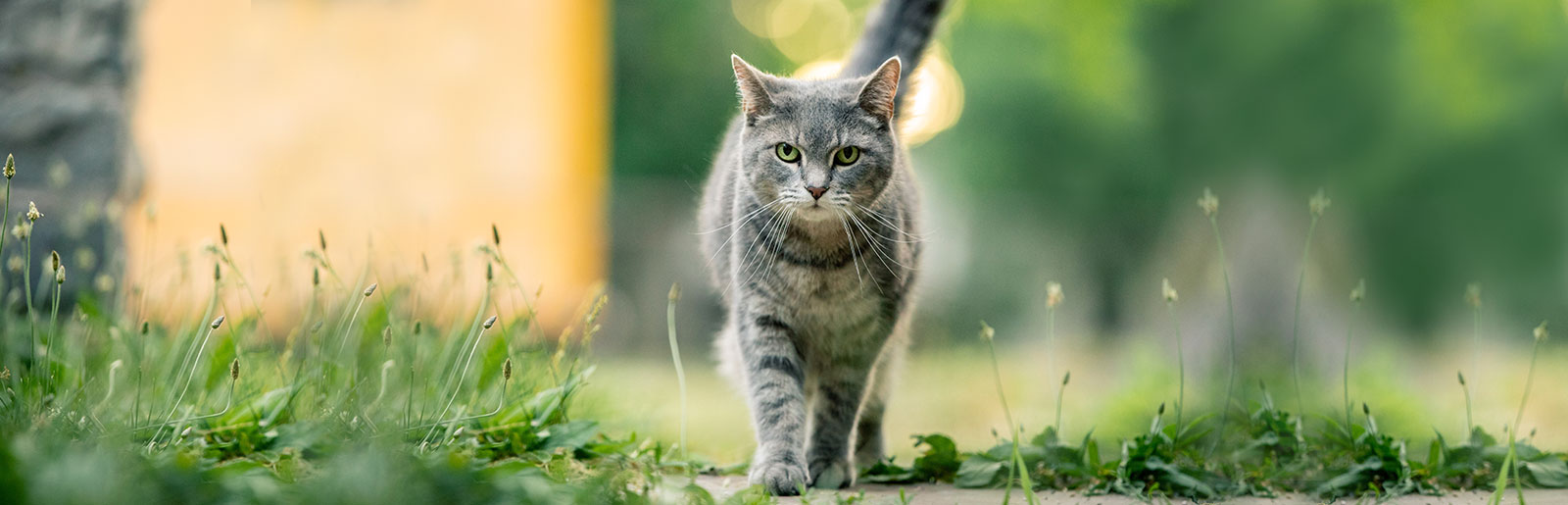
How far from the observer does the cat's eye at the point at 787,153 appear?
2791 mm

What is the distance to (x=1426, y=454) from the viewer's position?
8.13ft

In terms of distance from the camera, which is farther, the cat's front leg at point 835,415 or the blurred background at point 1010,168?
the blurred background at point 1010,168

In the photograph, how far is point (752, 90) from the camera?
9.50 feet

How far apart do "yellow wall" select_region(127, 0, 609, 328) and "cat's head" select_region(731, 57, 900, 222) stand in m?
3.79

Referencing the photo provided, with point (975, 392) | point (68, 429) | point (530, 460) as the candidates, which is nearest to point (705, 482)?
point (530, 460)

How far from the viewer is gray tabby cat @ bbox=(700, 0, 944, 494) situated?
2752mm

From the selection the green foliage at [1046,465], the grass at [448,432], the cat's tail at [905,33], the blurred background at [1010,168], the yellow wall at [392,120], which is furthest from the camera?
the yellow wall at [392,120]

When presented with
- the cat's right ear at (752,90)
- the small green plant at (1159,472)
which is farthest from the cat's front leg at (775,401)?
the small green plant at (1159,472)

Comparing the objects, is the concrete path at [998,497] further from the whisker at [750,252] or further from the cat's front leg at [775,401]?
the whisker at [750,252]

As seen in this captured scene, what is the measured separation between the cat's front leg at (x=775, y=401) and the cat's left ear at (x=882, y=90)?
2.04ft

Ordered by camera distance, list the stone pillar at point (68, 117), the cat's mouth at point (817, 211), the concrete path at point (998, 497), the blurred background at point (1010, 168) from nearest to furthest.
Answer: the concrete path at point (998, 497)
the cat's mouth at point (817, 211)
the stone pillar at point (68, 117)
the blurred background at point (1010, 168)

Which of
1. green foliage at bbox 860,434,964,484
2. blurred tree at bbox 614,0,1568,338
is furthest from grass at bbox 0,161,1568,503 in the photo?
blurred tree at bbox 614,0,1568,338

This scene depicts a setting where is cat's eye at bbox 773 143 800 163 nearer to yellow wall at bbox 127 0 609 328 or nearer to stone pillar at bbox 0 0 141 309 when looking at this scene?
stone pillar at bbox 0 0 141 309

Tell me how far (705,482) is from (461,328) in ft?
2.98
